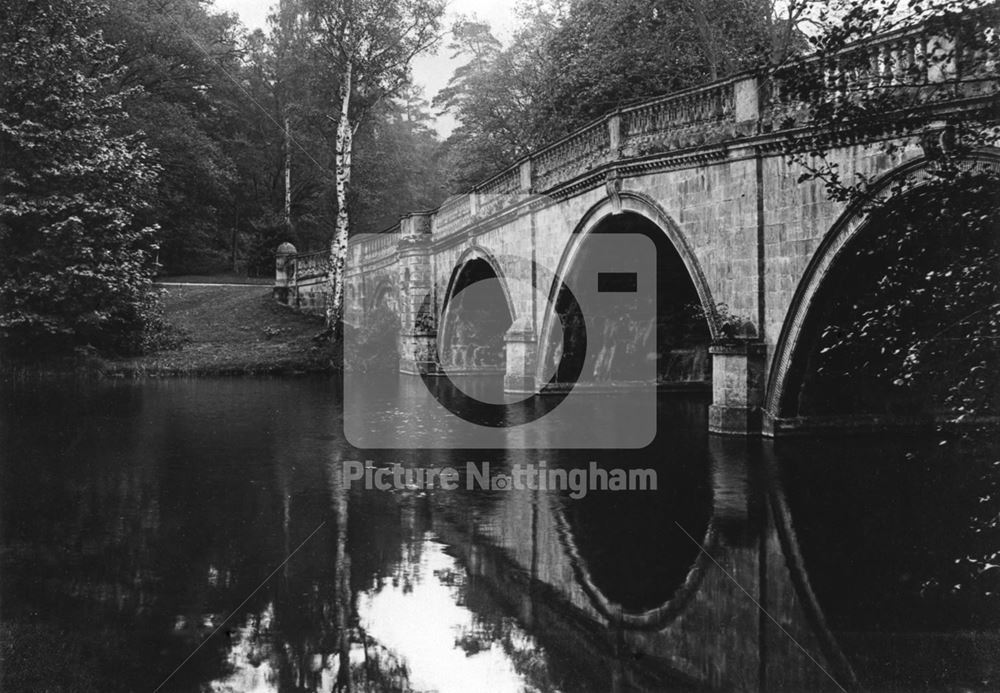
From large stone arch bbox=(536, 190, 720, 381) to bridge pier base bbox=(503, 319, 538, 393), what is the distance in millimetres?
206

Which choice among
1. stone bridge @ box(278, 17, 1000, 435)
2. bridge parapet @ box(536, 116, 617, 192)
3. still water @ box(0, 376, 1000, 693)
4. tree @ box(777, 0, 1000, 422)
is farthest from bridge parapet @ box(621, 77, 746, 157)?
tree @ box(777, 0, 1000, 422)

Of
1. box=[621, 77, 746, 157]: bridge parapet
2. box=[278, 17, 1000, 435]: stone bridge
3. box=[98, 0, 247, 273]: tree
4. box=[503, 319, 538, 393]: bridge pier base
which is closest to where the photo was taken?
box=[278, 17, 1000, 435]: stone bridge

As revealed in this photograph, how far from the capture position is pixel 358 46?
24.9 m

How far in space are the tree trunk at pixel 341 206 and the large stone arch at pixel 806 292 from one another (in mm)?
15642

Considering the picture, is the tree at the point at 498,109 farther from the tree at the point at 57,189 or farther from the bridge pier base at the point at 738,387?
the bridge pier base at the point at 738,387

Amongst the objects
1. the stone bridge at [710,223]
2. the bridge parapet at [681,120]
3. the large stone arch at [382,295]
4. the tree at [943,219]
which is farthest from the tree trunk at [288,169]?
the tree at [943,219]

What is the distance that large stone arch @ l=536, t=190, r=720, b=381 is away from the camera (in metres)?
12.7

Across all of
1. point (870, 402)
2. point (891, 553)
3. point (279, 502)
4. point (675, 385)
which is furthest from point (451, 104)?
point (891, 553)

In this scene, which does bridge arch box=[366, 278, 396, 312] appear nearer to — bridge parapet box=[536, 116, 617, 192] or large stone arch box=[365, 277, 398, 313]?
large stone arch box=[365, 277, 398, 313]

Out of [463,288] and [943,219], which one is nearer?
[943,219]

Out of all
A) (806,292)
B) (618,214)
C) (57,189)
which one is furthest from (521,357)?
(57,189)

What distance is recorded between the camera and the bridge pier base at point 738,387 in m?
11.8

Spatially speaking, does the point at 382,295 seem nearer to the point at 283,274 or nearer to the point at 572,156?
the point at 283,274

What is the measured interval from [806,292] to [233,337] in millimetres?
19298
